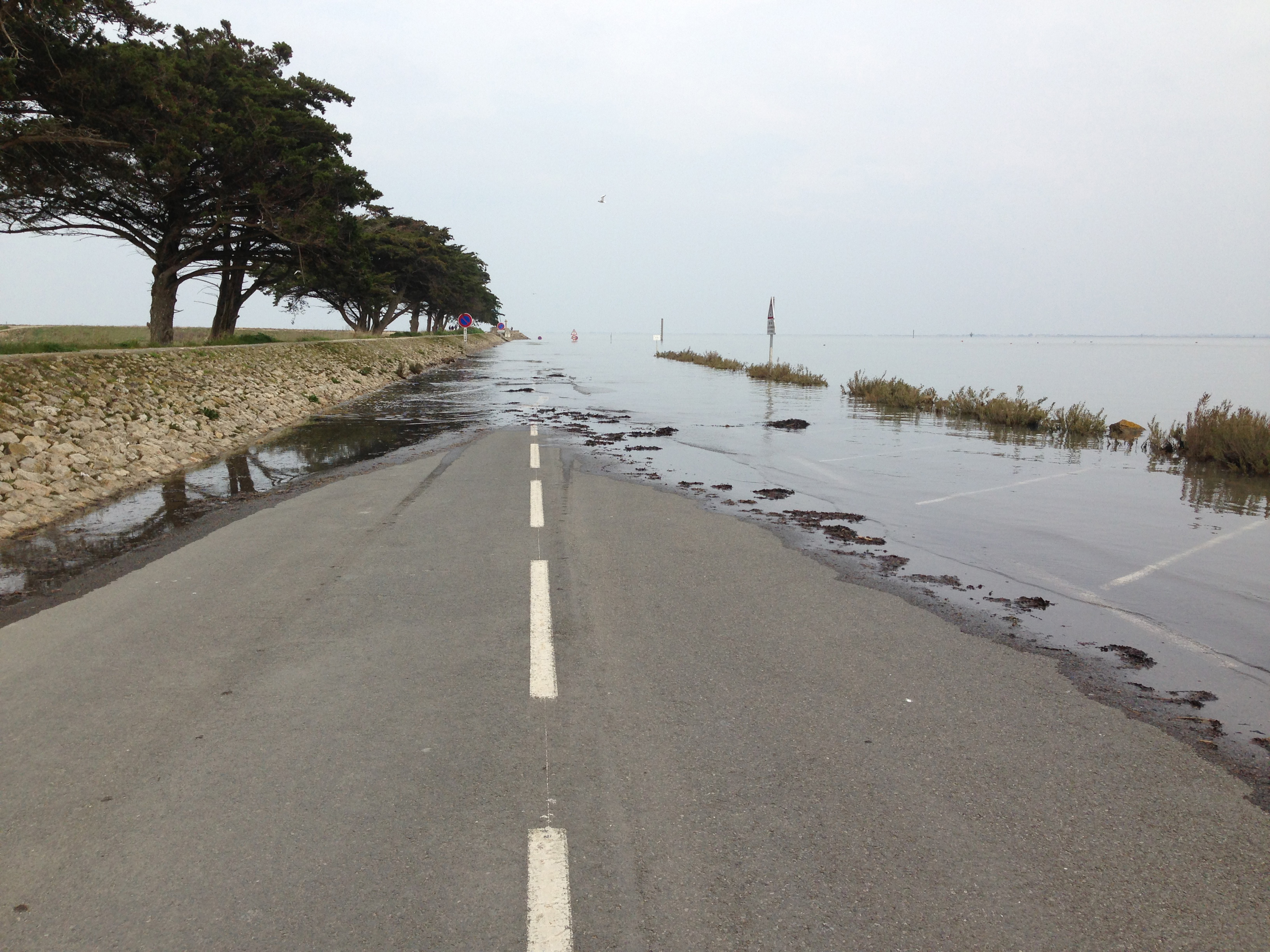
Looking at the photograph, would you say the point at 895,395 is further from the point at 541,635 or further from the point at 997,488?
the point at 541,635

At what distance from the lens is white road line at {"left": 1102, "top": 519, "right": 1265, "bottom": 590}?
7.61 metres

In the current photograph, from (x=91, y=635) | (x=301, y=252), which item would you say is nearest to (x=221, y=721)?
(x=91, y=635)

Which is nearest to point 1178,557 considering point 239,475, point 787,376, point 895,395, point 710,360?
point 239,475

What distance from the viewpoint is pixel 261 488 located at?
11.1m

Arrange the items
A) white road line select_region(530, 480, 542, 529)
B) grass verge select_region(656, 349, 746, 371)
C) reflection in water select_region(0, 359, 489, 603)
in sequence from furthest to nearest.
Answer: grass verge select_region(656, 349, 746, 371)
white road line select_region(530, 480, 542, 529)
reflection in water select_region(0, 359, 489, 603)

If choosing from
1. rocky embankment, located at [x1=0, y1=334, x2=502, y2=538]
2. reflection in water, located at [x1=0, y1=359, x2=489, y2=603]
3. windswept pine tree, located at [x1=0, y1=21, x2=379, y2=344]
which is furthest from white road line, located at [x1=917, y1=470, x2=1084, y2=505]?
windswept pine tree, located at [x1=0, y1=21, x2=379, y2=344]

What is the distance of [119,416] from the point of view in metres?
13.0

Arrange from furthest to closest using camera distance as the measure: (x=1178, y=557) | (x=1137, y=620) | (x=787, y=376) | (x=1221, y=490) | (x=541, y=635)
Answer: (x=787, y=376) < (x=1221, y=490) < (x=1178, y=557) < (x=1137, y=620) < (x=541, y=635)

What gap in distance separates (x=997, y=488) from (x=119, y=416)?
48.9ft

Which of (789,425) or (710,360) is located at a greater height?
(710,360)

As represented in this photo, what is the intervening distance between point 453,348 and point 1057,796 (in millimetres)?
68275

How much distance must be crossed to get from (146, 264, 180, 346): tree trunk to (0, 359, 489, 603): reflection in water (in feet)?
31.0

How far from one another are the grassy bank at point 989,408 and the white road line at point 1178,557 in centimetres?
1202

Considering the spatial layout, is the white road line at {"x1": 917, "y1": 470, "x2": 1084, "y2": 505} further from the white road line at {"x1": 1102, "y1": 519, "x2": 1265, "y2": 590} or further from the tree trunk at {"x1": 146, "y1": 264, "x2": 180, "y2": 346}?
the tree trunk at {"x1": 146, "y1": 264, "x2": 180, "y2": 346}
